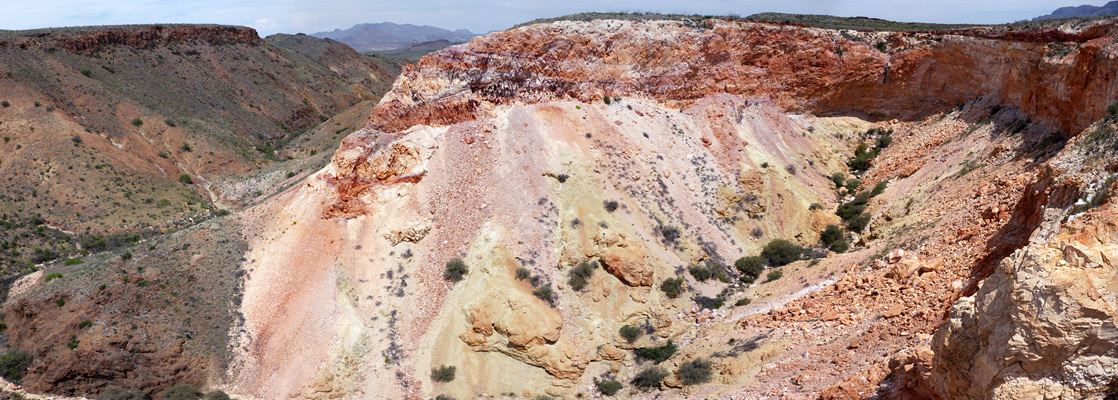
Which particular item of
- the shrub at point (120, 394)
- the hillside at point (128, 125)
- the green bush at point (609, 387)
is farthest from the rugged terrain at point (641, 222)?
the hillside at point (128, 125)

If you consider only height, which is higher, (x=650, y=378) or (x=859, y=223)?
(x=859, y=223)

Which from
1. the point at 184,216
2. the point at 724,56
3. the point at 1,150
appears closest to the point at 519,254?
the point at 724,56

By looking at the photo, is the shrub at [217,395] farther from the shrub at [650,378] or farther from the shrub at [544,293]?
the shrub at [650,378]

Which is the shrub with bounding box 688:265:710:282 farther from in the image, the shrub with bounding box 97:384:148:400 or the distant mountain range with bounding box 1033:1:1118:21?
the distant mountain range with bounding box 1033:1:1118:21

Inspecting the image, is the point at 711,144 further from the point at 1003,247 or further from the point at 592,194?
the point at 1003,247

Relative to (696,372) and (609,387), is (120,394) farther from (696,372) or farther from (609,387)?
(696,372)

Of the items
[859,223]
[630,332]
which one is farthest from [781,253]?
[630,332]

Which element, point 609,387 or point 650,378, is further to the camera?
point 609,387

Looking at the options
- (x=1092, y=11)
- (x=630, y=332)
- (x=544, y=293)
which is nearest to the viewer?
(x=630, y=332)
